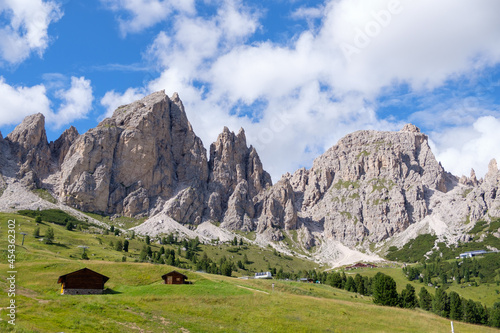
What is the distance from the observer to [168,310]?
163 feet

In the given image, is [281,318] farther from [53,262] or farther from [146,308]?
[53,262]

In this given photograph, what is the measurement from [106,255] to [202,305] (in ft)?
297

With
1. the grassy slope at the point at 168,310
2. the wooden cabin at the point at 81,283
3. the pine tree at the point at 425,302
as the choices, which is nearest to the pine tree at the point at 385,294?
the grassy slope at the point at 168,310

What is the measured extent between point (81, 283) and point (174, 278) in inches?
632

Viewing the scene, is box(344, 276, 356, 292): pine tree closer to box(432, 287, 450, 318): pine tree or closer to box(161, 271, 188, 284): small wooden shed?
box(432, 287, 450, 318): pine tree

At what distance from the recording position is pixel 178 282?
230ft

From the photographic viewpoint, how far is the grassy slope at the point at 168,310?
37.3 metres

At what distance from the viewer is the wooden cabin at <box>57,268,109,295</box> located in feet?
199

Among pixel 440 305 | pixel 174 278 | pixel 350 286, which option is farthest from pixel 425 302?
pixel 174 278

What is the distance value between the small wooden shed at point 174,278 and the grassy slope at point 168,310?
2778mm

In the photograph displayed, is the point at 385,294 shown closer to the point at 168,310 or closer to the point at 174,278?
the point at 174,278

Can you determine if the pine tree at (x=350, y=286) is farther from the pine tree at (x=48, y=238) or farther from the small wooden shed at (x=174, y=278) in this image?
the pine tree at (x=48, y=238)

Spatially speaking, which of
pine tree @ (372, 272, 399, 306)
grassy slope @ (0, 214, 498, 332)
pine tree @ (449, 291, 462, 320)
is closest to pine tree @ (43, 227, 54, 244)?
grassy slope @ (0, 214, 498, 332)

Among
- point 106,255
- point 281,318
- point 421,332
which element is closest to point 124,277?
point 281,318
